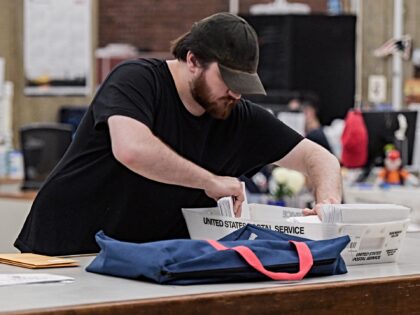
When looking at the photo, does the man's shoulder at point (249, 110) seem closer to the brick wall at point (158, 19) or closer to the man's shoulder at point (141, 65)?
the man's shoulder at point (141, 65)

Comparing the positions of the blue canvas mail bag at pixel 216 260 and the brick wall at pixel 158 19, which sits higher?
the brick wall at pixel 158 19

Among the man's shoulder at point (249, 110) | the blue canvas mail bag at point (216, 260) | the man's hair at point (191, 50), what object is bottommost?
the blue canvas mail bag at point (216, 260)

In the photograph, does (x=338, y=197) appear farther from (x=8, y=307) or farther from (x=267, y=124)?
(x=8, y=307)

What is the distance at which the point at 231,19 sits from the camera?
→ 270cm

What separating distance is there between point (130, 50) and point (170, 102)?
26.5 feet

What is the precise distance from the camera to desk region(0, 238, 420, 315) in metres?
1.68

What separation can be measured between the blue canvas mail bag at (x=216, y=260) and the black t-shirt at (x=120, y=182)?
62 centimetres

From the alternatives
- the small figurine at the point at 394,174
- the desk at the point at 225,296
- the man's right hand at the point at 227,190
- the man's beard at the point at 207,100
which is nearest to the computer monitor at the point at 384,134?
the small figurine at the point at 394,174

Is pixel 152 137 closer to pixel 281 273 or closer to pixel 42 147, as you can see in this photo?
pixel 281 273

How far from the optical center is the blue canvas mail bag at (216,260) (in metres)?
1.87

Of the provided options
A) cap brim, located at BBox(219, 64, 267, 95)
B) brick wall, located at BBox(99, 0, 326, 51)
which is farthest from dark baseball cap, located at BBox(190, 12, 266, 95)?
brick wall, located at BBox(99, 0, 326, 51)

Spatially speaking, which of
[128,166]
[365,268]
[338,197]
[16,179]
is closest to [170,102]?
[128,166]

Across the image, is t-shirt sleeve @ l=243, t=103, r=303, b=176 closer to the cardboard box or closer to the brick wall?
the cardboard box

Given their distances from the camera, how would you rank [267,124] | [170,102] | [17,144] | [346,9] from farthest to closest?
[346,9] < [17,144] < [267,124] < [170,102]
